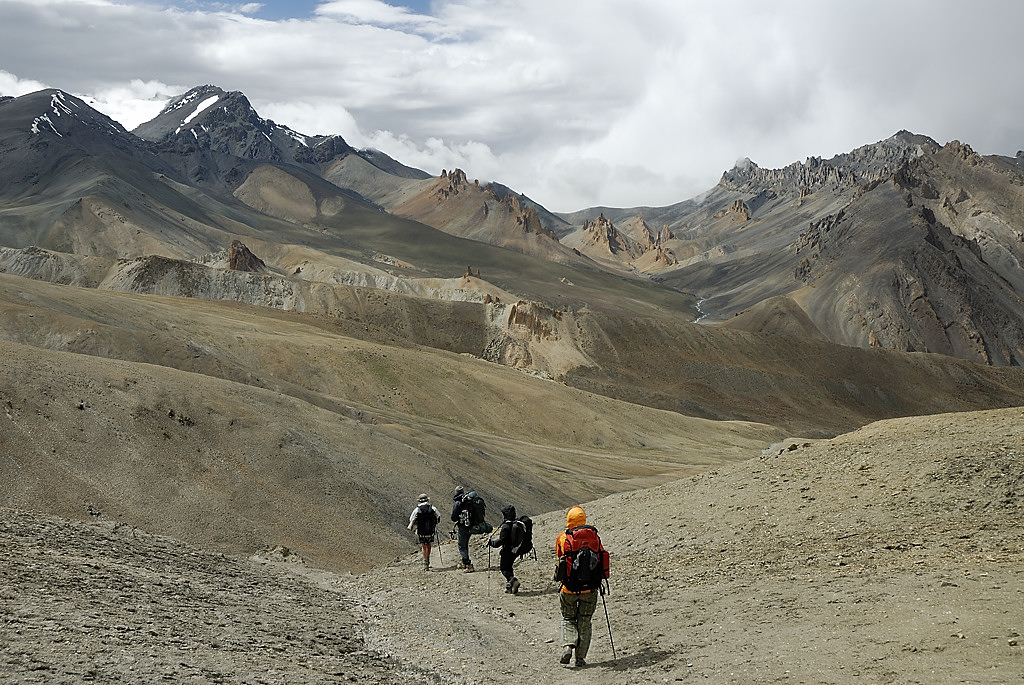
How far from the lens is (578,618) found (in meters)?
12.9

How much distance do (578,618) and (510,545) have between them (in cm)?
527

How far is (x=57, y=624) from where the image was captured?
39.6ft

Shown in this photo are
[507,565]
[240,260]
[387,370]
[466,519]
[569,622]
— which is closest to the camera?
[569,622]

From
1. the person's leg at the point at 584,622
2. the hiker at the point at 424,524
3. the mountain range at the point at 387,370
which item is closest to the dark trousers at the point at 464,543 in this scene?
the hiker at the point at 424,524

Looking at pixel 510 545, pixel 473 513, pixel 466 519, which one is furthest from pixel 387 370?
pixel 510 545

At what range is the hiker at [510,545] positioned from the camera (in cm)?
1747

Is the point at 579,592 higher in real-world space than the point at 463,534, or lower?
lower

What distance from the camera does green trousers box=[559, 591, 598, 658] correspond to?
12789 millimetres

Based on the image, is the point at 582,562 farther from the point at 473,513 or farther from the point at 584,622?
the point at 473,513

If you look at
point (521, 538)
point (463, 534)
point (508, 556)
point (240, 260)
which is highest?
point (240, 260)

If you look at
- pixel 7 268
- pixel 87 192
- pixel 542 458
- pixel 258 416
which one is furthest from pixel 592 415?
pixel 87 192

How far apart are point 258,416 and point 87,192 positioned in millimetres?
160865

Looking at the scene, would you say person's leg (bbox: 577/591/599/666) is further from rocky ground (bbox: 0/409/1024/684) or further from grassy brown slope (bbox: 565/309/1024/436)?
grassy brown slope (bbox: 565/309/1024/436)

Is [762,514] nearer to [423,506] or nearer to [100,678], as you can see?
[423,506]
